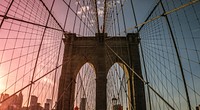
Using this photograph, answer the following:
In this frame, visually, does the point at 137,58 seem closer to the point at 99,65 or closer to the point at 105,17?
the point at 99,65

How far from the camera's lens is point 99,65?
12.4 meters

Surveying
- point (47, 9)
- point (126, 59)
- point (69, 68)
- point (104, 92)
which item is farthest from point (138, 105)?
point (47, 9)

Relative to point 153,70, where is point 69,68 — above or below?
above

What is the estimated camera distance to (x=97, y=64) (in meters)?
12.5

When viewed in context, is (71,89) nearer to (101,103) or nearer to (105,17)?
(101,103)

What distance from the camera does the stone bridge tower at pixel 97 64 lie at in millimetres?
11180

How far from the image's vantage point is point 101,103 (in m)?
11.0

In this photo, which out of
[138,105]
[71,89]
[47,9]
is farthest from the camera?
[71,89]

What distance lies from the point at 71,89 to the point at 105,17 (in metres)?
6.70

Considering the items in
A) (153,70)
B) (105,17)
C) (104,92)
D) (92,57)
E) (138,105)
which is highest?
(105,17)

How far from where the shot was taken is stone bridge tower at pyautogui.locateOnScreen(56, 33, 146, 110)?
11180mm

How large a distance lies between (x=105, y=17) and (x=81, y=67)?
620 centimetres

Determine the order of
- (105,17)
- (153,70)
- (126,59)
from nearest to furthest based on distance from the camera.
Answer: (105,17) → (153,70) → (126,59)

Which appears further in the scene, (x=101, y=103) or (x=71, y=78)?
(x=71, y=78)
